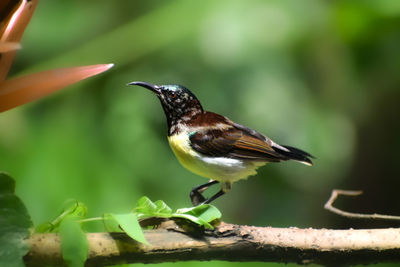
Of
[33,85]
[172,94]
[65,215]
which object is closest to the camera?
[33,85]

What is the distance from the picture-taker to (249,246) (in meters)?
0.97

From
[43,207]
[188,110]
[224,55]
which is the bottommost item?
[43,207]

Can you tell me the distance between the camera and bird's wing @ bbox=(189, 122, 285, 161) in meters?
1.18

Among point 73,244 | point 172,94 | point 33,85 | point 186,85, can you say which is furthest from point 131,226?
point 186,85

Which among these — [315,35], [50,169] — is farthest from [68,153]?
[315,35]

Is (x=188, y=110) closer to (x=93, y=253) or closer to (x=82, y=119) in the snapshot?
(x=93, y=253)

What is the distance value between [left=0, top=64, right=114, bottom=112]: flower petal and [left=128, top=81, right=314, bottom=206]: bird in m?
0.40

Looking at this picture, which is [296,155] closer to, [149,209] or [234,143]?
[234,143]

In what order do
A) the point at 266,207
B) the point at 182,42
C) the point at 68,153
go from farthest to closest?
the point at 266,207, the point at 182,42, the point at 68,153

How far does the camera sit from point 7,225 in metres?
0.78

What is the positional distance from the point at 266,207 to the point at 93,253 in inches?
90.1

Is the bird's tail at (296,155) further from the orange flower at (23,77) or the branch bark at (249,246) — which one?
the orange flower at (23,77)

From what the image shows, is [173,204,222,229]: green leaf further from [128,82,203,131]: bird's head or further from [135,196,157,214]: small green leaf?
[128,82,203,131]: bird's head

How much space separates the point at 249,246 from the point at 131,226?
0.23m
